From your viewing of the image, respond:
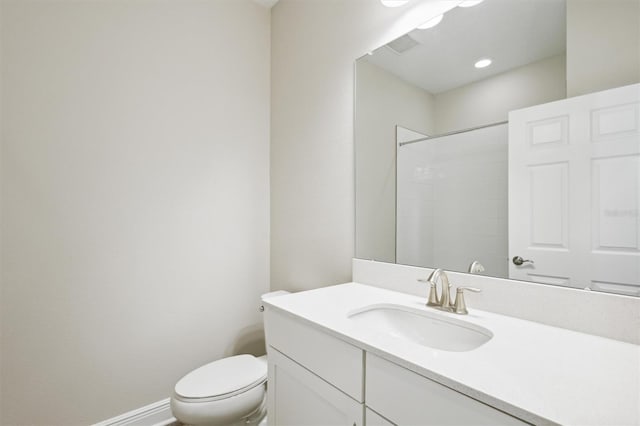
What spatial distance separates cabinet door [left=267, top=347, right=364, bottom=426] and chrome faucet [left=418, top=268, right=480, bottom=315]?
46cm

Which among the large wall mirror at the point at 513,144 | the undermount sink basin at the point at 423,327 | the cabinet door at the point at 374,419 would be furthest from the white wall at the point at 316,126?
the cabinet door at the point at 374,419

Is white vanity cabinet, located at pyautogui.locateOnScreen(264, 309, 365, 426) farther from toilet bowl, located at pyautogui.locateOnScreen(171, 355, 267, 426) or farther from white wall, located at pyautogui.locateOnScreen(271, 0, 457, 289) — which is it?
white wall, located at pyautogui.locateOnScreen(271, 0, 457, 289)

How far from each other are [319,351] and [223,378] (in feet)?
2.54

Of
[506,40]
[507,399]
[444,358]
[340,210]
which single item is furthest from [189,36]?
[507,399]

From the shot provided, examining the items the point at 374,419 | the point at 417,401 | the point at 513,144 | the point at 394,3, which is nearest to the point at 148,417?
the point at 374,419

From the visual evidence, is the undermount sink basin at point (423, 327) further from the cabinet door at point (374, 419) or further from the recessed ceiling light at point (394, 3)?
the recessed ceiling light at point (394, 3)

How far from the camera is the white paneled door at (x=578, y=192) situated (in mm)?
786

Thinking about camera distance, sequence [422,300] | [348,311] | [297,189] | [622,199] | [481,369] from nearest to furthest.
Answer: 1. [481,369]
2. [622,199]
3. [348,311]
4. [422,300]
5. [297,189]

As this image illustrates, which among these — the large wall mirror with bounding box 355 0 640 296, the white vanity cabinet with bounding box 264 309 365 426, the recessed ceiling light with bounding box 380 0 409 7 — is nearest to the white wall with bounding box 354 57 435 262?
the large wall mirror with bounding box 355 0 640 296

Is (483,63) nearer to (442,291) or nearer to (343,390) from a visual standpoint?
(442,291)

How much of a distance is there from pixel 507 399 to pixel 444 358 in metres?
0.16

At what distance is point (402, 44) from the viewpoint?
1328mm

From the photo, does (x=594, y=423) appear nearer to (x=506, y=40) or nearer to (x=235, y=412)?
(x=506, y=40)

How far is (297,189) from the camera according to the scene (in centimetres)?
190
